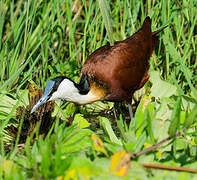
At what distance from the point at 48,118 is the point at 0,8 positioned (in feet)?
3.34

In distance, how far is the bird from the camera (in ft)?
10.5

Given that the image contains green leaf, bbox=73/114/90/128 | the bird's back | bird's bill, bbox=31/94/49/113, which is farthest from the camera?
the bird's back

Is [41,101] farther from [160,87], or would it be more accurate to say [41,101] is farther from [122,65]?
[160,87]

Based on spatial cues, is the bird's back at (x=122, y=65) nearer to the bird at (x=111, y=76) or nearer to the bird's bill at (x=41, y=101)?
the bird at (x=111, y=76)

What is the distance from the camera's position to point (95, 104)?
3.77 metres

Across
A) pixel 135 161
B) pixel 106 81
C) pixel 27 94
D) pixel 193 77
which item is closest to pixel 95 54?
pixel 106 81

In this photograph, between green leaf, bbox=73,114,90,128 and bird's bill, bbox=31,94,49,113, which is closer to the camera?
bird's bill, bbox=31,94,49,113

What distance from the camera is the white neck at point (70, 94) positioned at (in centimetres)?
314

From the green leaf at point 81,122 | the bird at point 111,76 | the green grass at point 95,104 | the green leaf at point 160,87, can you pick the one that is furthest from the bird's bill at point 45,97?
the green leaf at point 160,87

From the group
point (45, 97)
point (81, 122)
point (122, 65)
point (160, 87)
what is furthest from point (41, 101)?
point (160, 87)

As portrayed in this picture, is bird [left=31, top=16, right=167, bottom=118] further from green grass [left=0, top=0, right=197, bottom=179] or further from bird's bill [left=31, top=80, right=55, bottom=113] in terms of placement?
green grass [left=0, top=0, right=197, bottom=179]

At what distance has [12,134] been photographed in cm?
289

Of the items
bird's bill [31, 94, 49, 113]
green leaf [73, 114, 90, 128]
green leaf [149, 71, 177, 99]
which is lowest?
green leaf [73, 114, 90, 128]

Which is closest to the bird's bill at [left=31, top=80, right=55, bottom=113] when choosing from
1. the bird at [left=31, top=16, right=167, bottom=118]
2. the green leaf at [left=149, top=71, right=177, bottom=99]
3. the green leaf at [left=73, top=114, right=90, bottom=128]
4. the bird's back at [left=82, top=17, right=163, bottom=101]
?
the bird at [left=31, top=16, right=167, bottom=118]
